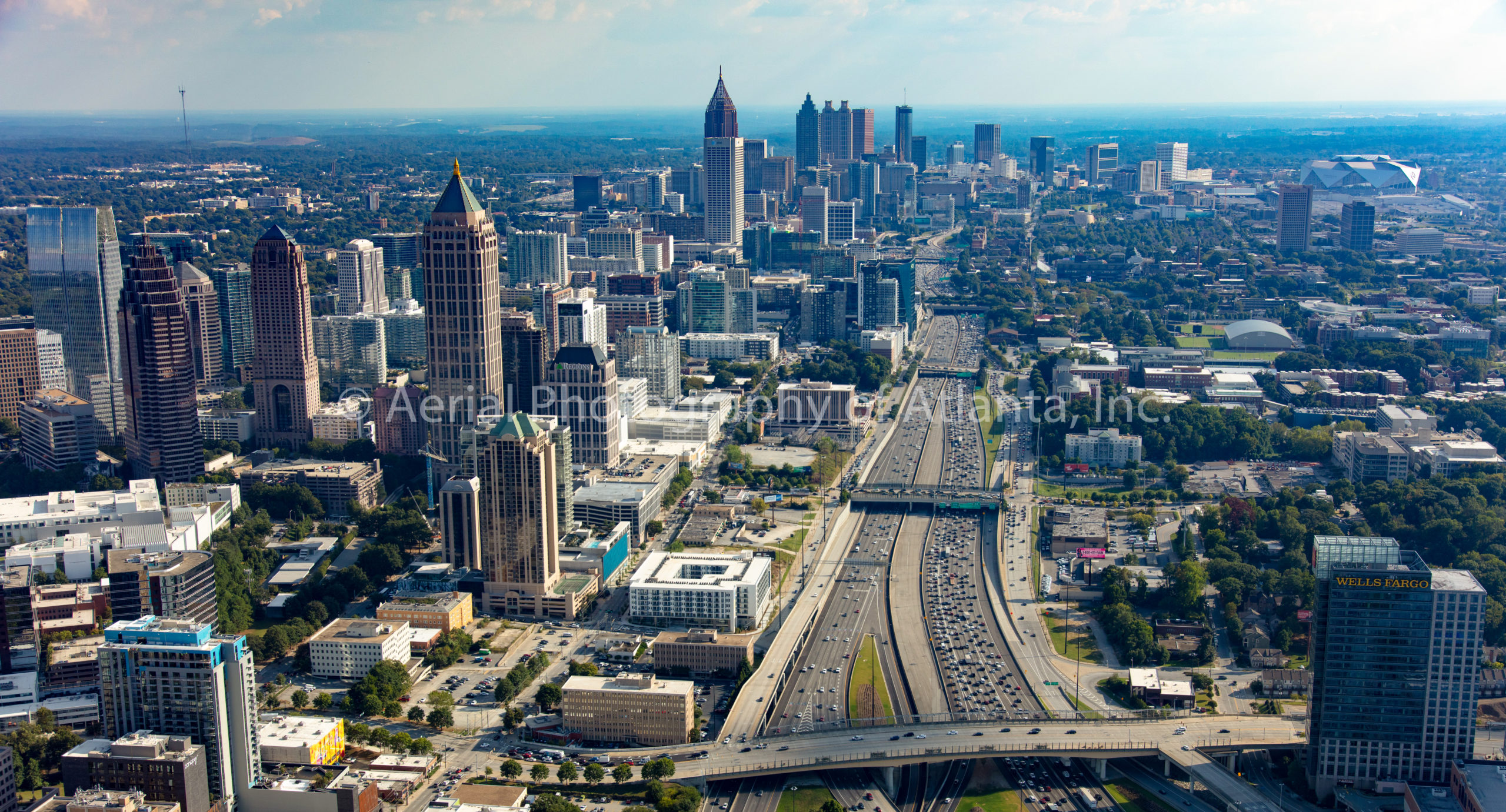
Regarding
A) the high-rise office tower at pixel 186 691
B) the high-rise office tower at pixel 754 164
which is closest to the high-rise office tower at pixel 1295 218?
the high-rise office tower at pixel 754 164

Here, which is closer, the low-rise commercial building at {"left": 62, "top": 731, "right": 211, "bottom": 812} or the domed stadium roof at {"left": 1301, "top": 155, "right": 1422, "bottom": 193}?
the low-rise commercial building at {"left": 62, "top": 731, "right": 211, "bottom": 812}

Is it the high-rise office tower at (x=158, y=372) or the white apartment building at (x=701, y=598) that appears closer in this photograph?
the white apartment building at (x=701, y=598)

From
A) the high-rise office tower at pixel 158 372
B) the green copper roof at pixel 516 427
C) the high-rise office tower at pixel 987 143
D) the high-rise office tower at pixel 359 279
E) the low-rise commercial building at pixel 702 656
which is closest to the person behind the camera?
the low-rise commercial building at pixel 702 656

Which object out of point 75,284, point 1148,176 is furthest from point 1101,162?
point 75,284

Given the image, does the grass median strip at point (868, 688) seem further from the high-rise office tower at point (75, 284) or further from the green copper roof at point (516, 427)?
the high-rise office tower at point (75, 284)

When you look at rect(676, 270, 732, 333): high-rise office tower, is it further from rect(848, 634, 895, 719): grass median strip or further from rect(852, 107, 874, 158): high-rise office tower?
rect(852, 107, 874, 158): high-rise office tower

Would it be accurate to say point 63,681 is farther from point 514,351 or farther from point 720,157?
point 720,157

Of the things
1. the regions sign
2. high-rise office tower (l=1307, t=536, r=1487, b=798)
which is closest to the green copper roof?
high-rise office tower (l=1307, t=536, r=1487, b=798)
